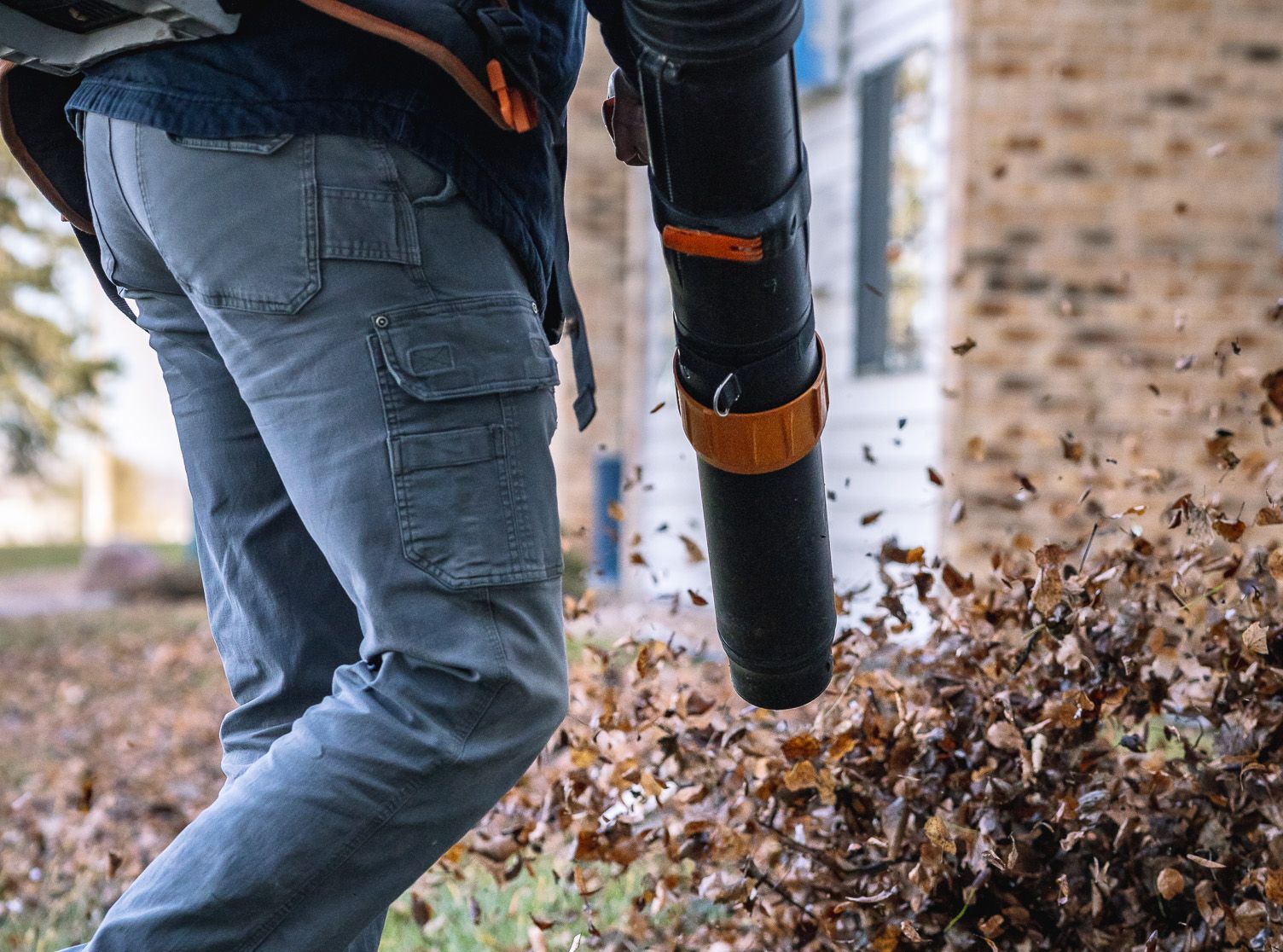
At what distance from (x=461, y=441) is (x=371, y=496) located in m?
0.11

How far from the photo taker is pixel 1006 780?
7.89 feet

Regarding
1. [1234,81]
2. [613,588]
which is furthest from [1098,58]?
[613,588]

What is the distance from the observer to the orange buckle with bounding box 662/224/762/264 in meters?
1.56

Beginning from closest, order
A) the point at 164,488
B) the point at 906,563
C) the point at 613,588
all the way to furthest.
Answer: the point at 906,563 < the point at 613,588 < the point at 164,488

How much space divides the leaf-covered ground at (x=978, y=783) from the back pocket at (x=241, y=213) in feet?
4.08

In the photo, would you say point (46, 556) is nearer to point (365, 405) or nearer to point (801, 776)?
point (801, 776)

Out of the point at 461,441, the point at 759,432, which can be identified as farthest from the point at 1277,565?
the point at 461,441

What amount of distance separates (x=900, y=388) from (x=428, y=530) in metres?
5.95

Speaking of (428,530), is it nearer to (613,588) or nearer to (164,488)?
(613,588)

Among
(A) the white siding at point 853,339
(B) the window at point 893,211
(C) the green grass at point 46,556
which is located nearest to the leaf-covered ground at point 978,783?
(A) the white siding at point 853,339

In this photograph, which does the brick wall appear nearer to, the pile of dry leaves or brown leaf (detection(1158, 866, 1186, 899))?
the pile of dry leaves

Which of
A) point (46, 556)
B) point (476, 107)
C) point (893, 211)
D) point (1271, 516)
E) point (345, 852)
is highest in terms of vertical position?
point (476, 107)

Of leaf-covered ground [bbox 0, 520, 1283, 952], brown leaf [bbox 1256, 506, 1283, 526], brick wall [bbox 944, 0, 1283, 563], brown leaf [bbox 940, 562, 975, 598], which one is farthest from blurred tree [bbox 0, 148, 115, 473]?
brown leaf [bbox 1256, 506, 1283, 526]

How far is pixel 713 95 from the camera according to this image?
59.4 inches
